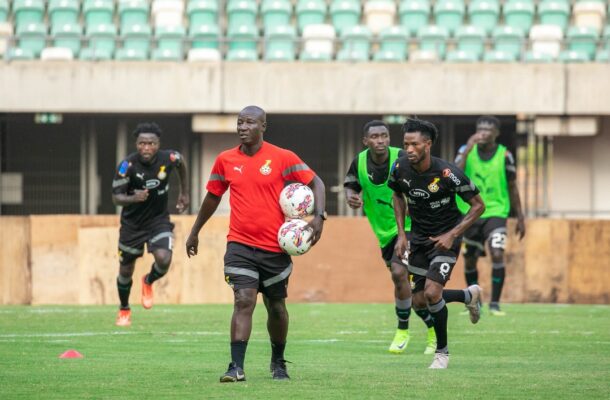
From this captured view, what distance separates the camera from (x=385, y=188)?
44.1 ft

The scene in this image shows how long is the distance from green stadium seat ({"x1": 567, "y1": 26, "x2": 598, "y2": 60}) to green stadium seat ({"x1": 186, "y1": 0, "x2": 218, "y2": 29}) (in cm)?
720

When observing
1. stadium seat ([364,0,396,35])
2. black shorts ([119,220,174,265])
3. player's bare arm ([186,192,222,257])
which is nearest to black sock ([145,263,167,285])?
black shorts ([119,220,174,265])

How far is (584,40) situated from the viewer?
26328mm

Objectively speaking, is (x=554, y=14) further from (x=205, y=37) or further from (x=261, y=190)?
(x=261, y=190)

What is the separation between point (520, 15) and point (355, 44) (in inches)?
153

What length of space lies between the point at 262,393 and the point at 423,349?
4.48 meters

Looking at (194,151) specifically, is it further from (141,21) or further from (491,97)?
(491,97)

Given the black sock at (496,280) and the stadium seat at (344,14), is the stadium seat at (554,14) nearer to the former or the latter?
the stadium seat at (344,14)

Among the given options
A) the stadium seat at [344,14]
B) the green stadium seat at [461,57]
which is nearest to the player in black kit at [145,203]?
the green stadium seat at [461,57]

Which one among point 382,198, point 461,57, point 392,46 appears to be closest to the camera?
point 382,198

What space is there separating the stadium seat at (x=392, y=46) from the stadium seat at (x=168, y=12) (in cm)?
433

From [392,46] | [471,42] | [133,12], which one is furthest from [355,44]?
[133,12]

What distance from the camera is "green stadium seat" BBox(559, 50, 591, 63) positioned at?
2583cm

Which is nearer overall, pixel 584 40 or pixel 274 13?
pixel 584 40
